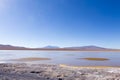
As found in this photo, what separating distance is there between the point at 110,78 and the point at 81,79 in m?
2.39

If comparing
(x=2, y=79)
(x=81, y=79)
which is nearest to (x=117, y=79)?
(x=81, y=79)

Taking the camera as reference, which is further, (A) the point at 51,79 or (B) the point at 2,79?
(A) the point at 51,79

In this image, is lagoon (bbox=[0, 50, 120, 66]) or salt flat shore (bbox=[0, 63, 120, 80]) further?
lagoon (bbox=[0, 50, 120, 66])

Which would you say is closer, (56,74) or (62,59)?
(56,74)

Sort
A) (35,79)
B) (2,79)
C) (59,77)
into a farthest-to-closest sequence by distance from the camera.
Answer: (59,77), (35,79), (2,79)

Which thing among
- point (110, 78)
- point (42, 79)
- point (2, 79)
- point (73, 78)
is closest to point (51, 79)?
point (42, 79)

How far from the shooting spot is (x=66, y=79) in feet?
38.2

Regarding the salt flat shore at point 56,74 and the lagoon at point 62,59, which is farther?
the lagoon at point 62,59

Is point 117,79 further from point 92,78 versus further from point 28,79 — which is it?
point 28,79

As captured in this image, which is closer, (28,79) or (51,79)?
(28,79)

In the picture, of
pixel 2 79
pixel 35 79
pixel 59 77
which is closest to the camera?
pixel 2 79

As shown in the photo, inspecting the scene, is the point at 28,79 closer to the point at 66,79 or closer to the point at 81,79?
the point at 66,79

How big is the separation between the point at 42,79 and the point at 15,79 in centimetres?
205

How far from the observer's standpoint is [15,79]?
35.1ft
